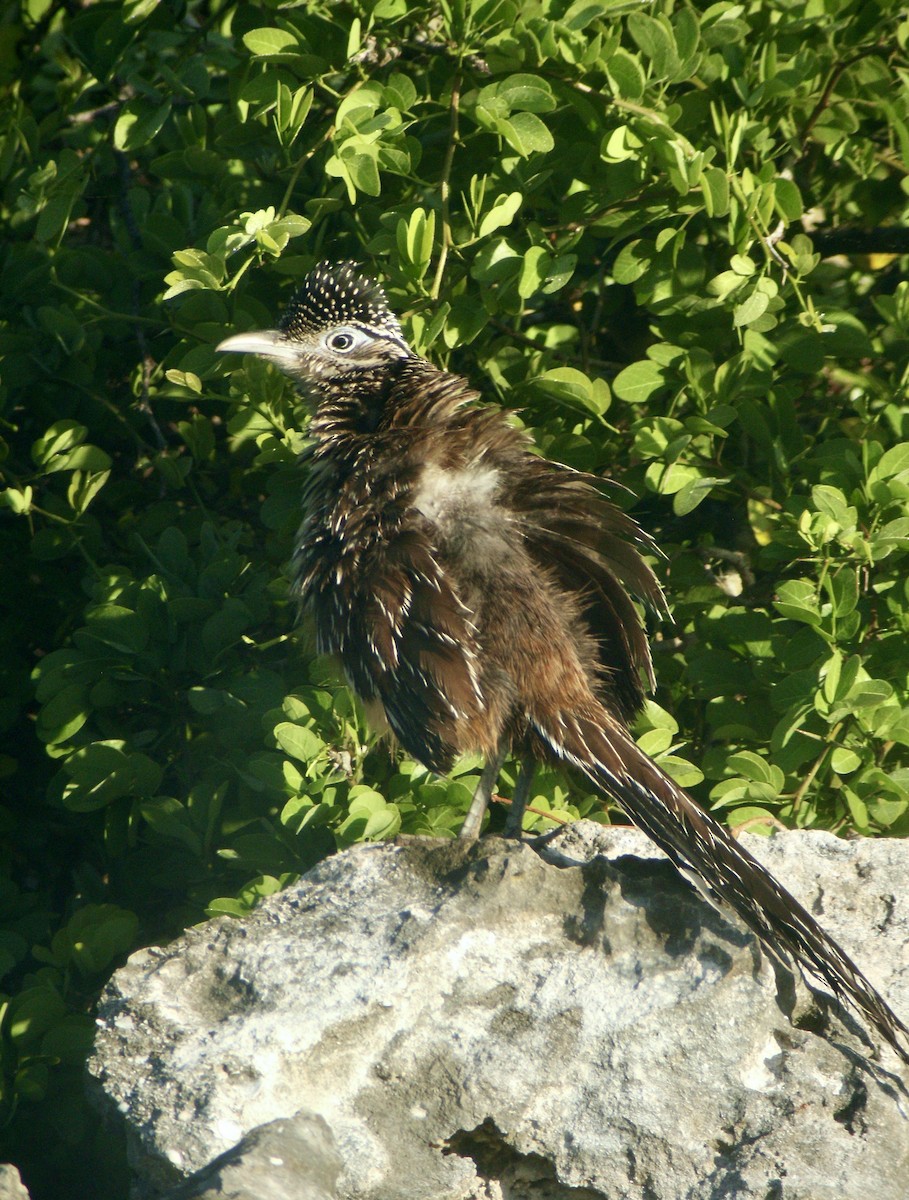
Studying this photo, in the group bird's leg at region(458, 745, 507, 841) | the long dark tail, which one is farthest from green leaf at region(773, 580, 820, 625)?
bird's leg at region(458, 745, 507, 841)

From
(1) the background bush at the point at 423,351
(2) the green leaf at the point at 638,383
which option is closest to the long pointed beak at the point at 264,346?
(1) the background bush at the point at 423,351

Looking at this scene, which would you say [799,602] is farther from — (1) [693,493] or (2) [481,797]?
(2) [481,797]

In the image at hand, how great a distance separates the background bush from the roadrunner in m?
0.35

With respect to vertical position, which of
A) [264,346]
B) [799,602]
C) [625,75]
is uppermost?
[625,75]

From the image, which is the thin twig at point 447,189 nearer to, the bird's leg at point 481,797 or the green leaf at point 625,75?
the green leaf at point 625,75

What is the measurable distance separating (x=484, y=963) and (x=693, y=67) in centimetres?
287

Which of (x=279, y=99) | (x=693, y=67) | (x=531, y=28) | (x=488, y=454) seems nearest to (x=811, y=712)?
(x=488, y=454)

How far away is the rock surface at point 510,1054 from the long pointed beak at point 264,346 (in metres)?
2.00

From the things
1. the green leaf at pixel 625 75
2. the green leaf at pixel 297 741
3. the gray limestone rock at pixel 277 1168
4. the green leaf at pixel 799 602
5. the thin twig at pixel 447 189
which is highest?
the green leaf at pixel 625 75

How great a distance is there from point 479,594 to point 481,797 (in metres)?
0.71

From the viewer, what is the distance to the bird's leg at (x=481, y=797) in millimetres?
3637

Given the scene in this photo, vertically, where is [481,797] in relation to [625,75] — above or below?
below

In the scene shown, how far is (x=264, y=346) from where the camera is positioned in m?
4.02

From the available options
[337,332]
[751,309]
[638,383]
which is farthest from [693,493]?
[337,332]
